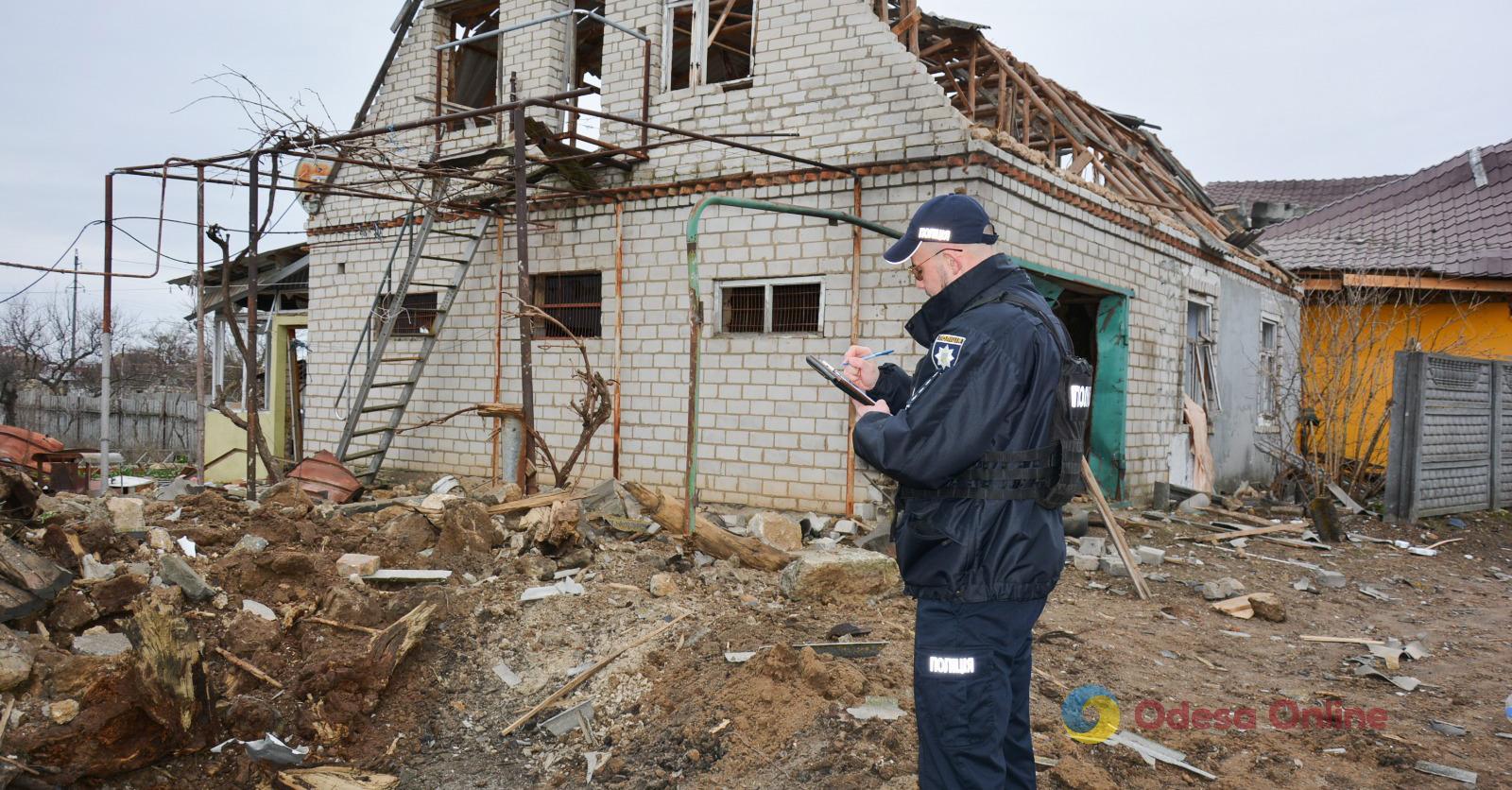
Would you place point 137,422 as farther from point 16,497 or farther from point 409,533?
point 409,533

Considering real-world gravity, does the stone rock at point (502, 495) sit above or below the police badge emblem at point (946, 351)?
below

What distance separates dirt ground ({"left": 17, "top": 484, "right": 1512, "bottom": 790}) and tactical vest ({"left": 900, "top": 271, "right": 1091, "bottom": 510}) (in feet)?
4.66

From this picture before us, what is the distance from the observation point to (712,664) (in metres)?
4.34

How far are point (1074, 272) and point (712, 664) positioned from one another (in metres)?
6.11

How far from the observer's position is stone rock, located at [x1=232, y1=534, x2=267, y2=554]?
18.0ft

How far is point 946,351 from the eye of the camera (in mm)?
2461

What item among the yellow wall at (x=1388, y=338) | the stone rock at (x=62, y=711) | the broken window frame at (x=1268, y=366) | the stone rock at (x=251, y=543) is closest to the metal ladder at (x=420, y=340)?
the stone rock at (x=251, y=543)

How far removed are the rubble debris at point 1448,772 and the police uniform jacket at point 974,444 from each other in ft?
7.44

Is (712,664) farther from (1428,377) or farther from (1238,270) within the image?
(1238,270)

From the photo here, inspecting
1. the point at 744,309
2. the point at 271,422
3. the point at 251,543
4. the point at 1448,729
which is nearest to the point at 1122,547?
the point at 1448,729

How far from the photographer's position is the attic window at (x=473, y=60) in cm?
1114

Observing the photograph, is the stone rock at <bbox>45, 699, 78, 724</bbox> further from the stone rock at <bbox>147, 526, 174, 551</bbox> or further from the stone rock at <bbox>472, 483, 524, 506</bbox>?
the stone rock at <bbox>472, 483, 524, 506</bbox>

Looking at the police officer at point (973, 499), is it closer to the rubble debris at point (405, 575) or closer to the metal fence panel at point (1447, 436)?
the rubble debris at point (405, 575)

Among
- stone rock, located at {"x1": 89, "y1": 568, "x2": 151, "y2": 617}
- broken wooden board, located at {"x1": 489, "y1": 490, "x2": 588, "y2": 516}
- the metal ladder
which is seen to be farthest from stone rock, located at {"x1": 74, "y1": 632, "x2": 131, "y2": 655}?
the metal ladder
